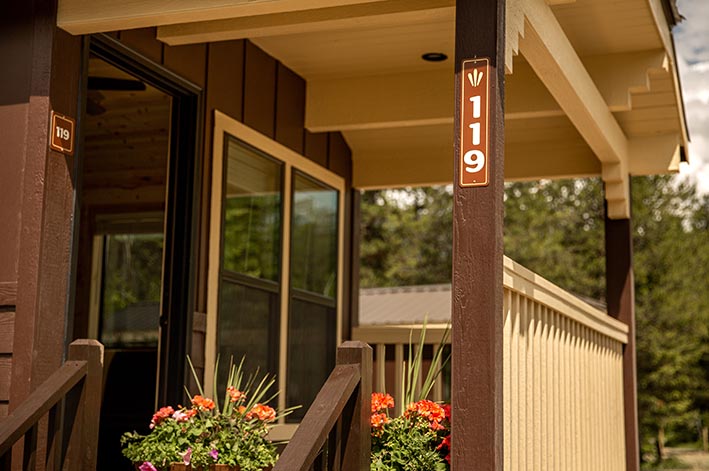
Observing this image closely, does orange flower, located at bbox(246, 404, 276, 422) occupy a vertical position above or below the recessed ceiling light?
below

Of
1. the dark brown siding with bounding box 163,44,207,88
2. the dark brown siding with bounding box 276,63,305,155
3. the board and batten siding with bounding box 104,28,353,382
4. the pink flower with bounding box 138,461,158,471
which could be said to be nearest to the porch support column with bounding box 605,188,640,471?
the board and batten siding with bounding box 104,28,353,382

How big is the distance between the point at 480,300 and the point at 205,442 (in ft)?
4.09

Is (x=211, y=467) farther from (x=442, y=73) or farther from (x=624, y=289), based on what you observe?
(x=624, y=289)

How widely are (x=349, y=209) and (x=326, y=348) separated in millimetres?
1073

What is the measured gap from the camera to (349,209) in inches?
280

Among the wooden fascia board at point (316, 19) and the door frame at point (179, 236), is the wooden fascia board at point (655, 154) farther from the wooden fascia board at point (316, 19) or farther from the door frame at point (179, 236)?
the door frame at point (179, 236)

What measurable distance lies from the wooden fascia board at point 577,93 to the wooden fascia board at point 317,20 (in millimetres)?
399

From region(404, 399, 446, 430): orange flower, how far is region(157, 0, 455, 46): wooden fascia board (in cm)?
147

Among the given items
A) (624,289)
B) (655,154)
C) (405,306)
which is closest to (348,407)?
(624,289)

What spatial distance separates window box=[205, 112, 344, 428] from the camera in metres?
5.35

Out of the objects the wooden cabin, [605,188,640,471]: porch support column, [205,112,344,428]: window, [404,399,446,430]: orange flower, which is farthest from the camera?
[605,188,640,471]: porch support column

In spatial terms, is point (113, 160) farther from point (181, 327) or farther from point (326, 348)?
point (181, 327)

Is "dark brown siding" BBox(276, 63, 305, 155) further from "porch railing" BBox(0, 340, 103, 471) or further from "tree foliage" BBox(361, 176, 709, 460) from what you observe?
"tree foliage" BBox(361, 176, 709, 460)

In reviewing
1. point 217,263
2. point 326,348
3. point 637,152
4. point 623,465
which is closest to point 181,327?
point 217,263
